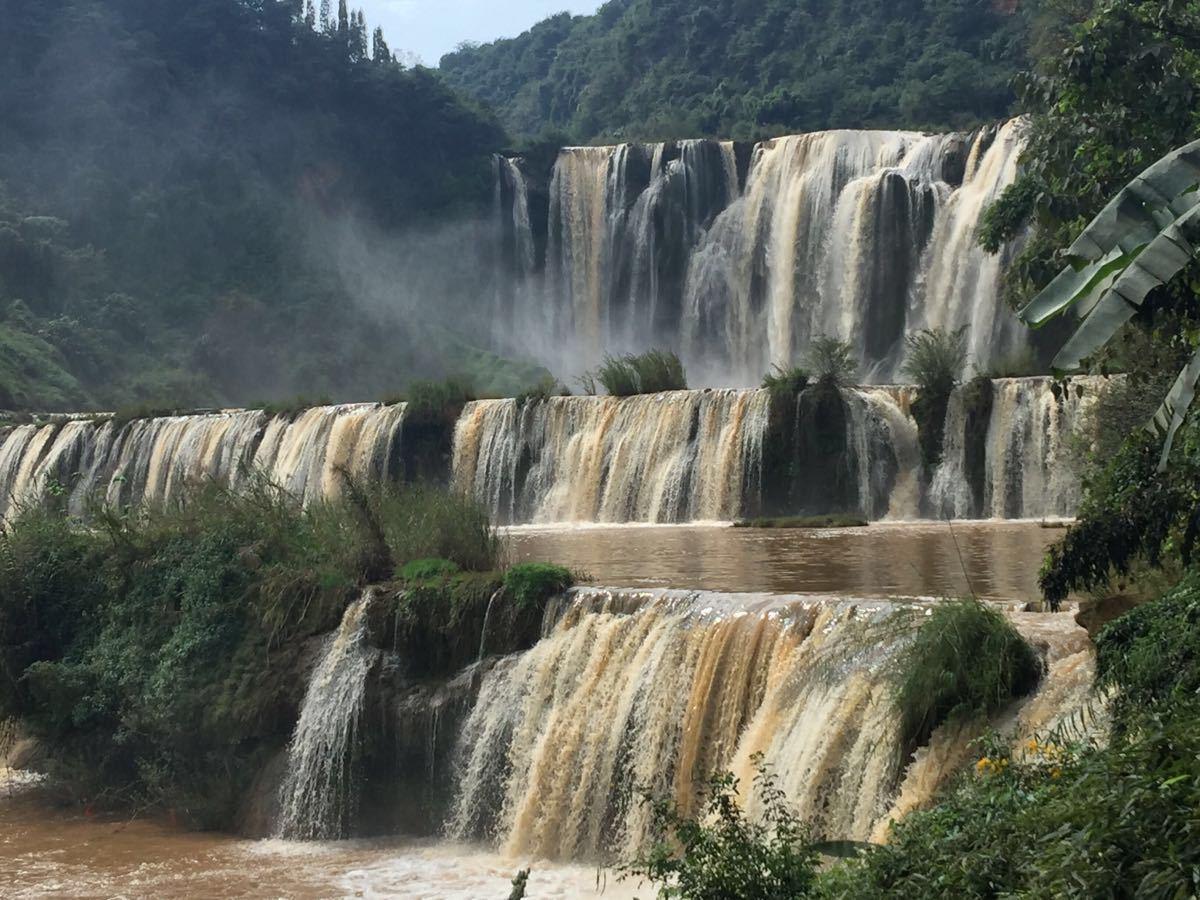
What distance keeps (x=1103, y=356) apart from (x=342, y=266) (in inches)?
2025

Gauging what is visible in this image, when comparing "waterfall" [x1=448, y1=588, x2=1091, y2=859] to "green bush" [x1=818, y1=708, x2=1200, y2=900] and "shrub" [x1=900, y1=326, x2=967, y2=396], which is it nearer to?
"green bush" [x1=818, y1=708, x2=1200, y2=900]

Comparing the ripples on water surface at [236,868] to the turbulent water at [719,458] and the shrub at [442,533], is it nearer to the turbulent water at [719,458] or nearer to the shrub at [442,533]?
the shrub at [442,533]

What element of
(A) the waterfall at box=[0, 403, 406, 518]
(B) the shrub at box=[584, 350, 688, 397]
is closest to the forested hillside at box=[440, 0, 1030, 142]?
(A) the waterfall at box=[0, 403, 406, 518]

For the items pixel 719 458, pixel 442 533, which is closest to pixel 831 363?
pixel 719 458

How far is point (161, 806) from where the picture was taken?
14016 mm

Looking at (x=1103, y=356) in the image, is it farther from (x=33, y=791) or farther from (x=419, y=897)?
(x=33, y=791)

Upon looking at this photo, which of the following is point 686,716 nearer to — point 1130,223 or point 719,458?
point 1130,223

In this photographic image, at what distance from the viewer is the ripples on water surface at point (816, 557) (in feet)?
44.8

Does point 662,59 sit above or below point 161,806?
above

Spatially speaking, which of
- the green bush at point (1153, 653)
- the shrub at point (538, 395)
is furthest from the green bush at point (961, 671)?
the shrub at point (538, 395)

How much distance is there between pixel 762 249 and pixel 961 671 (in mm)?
32584

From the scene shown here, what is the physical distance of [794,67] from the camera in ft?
209

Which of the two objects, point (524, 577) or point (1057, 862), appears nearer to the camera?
point (1057, 862)

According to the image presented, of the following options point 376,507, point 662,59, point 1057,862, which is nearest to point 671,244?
point 662,59
